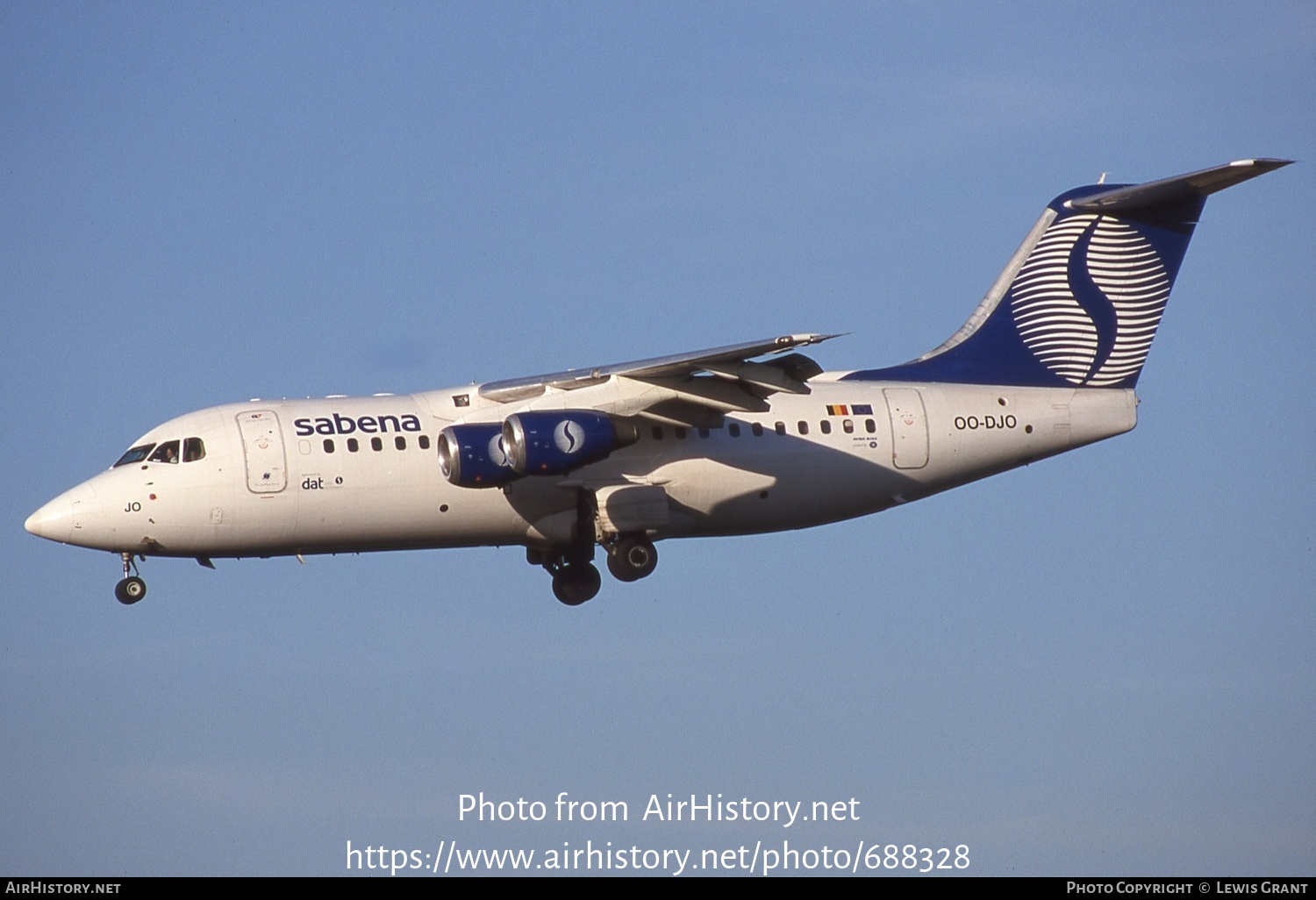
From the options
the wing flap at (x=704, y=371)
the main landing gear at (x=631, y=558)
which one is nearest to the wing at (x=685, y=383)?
the wing flap at (x=704, y=371)

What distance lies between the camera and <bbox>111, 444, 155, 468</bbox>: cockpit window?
2914 centimetres

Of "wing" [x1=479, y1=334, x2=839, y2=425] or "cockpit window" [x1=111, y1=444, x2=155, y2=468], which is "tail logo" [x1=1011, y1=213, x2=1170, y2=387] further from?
"cockpit window" [x1=111, y1=444, x2=155, y2=468]

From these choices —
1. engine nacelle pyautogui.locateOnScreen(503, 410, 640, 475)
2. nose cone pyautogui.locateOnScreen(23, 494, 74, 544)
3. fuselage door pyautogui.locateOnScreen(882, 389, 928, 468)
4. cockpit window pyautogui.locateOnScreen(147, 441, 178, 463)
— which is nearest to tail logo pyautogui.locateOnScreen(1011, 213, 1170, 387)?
fuselage door pyautogui.locateOnScreen(882, 389, 928, 468)

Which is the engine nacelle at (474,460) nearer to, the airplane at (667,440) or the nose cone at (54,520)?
the airplane at (667,440)

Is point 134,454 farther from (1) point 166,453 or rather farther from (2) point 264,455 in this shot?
(2) point 264,455

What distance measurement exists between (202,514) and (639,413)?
619 cm

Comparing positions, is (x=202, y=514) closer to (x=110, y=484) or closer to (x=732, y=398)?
(x=110, y=484)

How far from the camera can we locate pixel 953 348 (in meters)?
32.5

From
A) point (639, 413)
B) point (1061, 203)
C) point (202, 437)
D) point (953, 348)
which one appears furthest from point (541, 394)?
point (1061, 203)

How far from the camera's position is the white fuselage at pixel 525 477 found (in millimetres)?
28609

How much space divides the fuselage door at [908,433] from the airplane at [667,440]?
3 centimetres

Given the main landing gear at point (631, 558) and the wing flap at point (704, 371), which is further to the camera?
the main landing gear at point (631, 558)

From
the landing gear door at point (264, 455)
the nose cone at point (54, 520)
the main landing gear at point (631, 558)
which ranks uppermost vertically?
the landing gear door at point (264, 455)

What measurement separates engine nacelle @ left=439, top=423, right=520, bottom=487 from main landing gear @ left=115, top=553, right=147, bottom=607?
15.6ft
